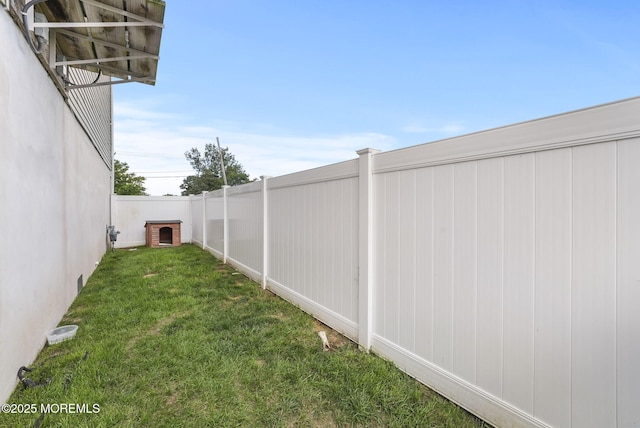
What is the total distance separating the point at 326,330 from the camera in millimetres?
3217

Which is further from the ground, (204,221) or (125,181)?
(125,181)

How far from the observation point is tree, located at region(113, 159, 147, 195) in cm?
2631

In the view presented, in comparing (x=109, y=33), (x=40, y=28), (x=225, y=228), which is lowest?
(x=225, y=228)

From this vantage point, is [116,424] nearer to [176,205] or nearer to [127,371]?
[127,371]

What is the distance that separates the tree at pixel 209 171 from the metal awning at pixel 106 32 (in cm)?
2895

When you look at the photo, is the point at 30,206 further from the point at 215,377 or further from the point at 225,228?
the point at 225,228

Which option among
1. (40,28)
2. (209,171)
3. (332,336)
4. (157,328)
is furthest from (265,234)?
(209,171)

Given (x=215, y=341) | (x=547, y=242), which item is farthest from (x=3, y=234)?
(x=547, y=242)

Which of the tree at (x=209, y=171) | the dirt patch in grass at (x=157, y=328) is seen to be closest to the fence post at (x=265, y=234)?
the dirt patch in grass at (x=157, y=328)

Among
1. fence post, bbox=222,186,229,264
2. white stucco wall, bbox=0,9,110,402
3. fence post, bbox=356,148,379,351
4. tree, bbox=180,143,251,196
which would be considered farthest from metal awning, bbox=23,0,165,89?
tree, bbox=180,143,251,196

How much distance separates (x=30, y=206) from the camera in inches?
96.4

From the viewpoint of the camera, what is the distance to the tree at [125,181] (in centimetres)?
2631

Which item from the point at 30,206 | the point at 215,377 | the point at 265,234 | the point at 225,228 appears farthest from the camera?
the point at 225,228

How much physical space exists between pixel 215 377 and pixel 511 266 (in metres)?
2.13
